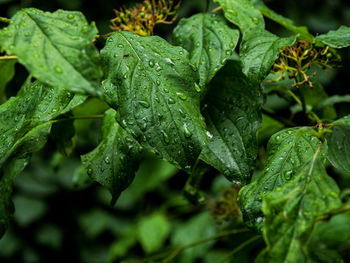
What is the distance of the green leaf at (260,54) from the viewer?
632 mm

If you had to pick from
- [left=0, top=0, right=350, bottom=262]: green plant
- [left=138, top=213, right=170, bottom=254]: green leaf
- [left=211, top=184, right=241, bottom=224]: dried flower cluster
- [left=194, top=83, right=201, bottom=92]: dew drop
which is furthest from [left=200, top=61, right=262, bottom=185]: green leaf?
[left=138, top=213, right=170, bottom=254]: green leaf

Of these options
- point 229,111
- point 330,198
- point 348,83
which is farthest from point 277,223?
point 348,83

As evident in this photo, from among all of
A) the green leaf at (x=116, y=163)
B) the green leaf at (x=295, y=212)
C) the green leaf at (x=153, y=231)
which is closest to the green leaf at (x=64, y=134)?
the green leaf at (x=116, y=163)

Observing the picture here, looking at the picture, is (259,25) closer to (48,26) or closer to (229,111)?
(229,111)

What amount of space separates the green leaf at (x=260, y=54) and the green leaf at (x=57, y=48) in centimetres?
26

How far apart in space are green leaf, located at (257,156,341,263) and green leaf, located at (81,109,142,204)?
0.94 feet

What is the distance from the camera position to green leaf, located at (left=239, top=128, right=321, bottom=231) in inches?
22.0

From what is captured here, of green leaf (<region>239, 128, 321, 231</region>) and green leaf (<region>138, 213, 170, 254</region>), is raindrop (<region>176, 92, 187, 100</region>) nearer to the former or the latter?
green leaf (<region>239, 128, 321, 231</region>)

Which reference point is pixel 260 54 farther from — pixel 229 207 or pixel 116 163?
pixel 229 207

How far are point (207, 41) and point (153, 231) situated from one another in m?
1.43

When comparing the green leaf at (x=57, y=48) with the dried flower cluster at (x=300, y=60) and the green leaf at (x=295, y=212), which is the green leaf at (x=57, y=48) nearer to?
the green leaf at (x=295, y=212)

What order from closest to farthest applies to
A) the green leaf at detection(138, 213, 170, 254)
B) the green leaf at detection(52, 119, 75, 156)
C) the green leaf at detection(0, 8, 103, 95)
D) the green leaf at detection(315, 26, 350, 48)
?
the green leaf at detection(0, 8, 103, 95) < the green leaf at detection(315, 26, 350, 48) < the green leaf at detection(52, 119, 75, 156) < the green leaf at detection(138, 213, 170, 254)

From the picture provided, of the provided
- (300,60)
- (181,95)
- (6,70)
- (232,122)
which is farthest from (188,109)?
(6,70)

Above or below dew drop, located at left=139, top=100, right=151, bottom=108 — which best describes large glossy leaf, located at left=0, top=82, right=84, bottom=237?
below
